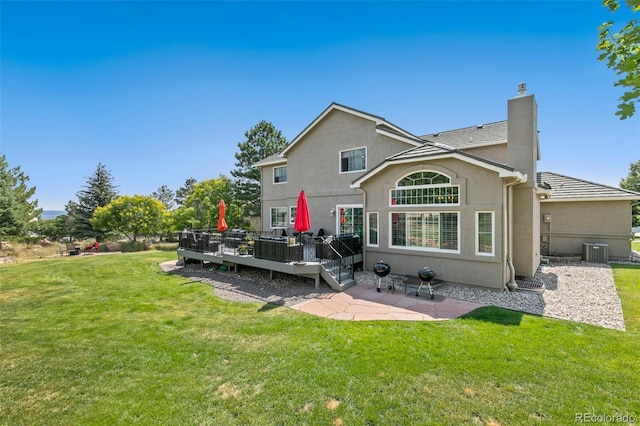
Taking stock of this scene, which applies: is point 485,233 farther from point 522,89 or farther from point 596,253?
point 596,253

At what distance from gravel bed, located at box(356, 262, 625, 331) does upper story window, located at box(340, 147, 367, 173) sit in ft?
19.1

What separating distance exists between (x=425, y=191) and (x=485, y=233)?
2590 millimetres

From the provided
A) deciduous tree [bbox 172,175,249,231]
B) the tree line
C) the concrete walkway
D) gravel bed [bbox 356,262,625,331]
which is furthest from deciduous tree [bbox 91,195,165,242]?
the concrete walkway

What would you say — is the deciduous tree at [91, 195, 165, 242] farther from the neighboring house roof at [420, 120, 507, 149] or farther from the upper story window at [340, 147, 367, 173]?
the neighboring house roof at [420, 120, 507, 149]

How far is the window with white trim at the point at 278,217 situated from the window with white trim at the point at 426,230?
373 inches

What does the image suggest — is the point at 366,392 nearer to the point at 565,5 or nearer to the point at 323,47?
the point at 565,5

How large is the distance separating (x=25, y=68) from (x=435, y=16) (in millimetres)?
19302

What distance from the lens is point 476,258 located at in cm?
929

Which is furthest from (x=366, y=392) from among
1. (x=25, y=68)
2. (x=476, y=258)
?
(x=25, y=68)

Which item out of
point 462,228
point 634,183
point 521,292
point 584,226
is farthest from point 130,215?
point 634,183

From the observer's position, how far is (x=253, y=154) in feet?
112

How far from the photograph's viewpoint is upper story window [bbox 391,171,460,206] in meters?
9.87

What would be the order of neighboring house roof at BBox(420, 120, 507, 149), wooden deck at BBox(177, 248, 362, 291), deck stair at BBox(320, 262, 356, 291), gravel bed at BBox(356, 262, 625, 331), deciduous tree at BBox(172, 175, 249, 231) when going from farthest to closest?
1. deciduous tree at BBox(172, 175, 249, 231)
2. neighboring house roof at BBox(420, 120, 507, 149)
3. wooden deck at BBox(177, 248, 362, 291)
4. deck stair at BBox(320, 262, 356, 291)
5. gravel bed at BBox(356, 262, 625, 331)

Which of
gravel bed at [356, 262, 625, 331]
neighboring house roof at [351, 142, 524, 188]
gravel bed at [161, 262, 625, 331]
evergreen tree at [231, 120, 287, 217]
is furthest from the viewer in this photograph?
evergreen tree at [231, 120, 287, 217]
